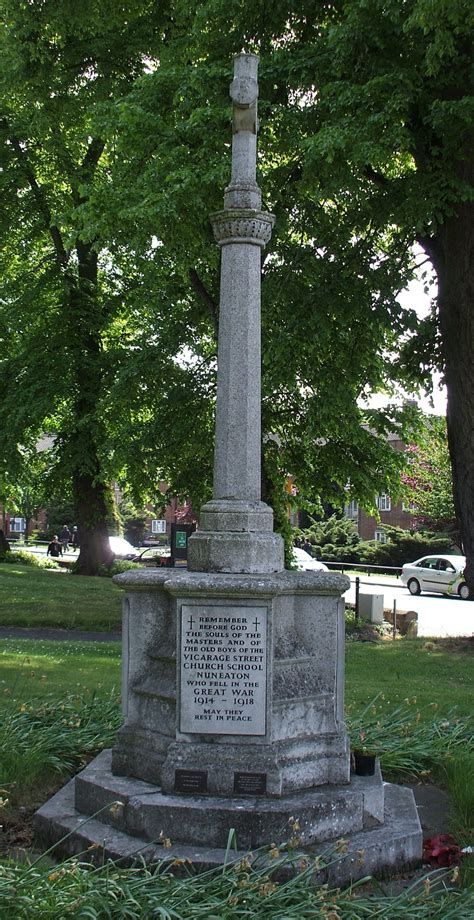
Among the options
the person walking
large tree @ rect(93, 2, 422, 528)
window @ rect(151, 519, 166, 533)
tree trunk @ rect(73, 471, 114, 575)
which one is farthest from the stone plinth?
window @ rect(151, 519, 166, 533)

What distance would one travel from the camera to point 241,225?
20.0 feet

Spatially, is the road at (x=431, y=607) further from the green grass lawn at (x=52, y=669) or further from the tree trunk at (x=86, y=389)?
the green grass lawn at (x=52, y=669)

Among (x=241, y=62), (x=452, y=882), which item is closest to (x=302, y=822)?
(x=452, y=882)

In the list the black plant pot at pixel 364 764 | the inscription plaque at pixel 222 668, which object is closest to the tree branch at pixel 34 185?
the inscription plaque at pixel 222 668

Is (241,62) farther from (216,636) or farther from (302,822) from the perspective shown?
(302,822)

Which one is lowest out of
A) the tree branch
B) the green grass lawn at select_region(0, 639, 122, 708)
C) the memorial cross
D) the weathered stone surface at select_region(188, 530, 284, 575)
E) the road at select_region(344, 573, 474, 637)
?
the road at select_region(344, 573, 474, 637)

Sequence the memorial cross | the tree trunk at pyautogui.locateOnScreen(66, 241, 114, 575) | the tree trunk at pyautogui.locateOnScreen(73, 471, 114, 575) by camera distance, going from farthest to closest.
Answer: the tree trunk at pyautogui.locateOnScreen(73, 471, 114, 575) < the tree trunk at pyautogui.locateOnScreen(66, 241, 114, 575) < the memorial cross

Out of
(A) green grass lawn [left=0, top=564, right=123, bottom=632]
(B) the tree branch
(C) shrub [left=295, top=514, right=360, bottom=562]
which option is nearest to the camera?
(A) green grass lawn [left=0, top=564, right=123, bottom=632]

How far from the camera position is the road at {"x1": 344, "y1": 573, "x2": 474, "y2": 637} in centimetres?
2081

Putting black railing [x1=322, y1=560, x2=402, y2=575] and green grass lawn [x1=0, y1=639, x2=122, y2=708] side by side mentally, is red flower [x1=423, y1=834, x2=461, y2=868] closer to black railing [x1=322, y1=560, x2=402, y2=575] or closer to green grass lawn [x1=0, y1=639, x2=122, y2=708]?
green grass lawn [x1=0, y1=639, x2=122, y2=708]

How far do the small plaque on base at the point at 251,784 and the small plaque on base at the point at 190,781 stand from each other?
196mm

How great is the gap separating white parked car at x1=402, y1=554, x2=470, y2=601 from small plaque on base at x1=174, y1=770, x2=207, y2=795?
27.1 m

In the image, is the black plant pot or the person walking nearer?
the black plant pot

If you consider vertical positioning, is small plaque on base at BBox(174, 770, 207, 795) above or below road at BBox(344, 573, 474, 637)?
above
